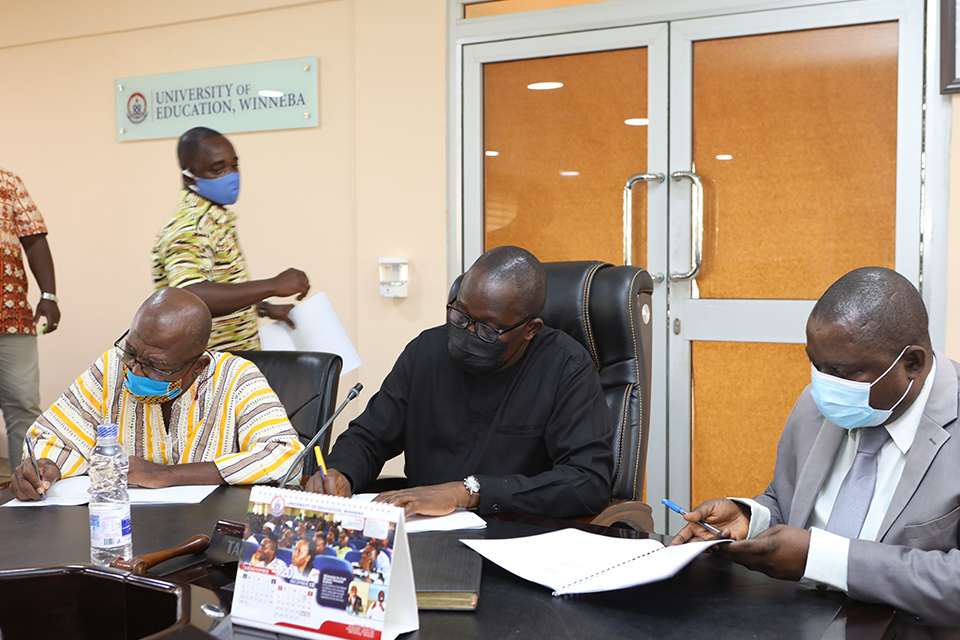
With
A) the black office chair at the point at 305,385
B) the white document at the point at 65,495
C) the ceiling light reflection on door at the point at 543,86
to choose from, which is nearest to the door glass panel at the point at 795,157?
the ceiling light reflection on door at the point at 543,86

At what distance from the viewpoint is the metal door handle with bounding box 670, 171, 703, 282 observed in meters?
3.34

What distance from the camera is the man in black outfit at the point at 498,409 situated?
1782 millimetres

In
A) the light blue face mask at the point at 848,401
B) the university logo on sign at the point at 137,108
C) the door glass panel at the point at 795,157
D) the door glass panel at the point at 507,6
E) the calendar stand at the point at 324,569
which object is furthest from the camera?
the university logo on sign at the point at 137,108

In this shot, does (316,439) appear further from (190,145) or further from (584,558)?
(190,145)

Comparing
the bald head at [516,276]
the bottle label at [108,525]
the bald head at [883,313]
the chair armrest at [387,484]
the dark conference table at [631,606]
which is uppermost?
the bald head at [516,276]

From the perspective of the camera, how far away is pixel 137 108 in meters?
4.39

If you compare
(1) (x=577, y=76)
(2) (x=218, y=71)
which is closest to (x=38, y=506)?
(1) (x=577, y=76)

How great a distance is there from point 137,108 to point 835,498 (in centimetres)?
409

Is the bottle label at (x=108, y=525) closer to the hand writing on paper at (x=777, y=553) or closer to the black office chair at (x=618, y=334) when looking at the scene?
the hand writing on paper at (x=777, y=553)

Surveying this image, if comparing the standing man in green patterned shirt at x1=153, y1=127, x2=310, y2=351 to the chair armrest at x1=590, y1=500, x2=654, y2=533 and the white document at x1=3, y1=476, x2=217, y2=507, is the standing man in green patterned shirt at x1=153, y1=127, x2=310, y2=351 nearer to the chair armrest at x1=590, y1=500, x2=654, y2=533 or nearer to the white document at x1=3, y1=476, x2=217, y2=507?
the white document at x1=3, y1=476, x2=217, y2=507

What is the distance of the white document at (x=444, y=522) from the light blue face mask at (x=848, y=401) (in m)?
0.61

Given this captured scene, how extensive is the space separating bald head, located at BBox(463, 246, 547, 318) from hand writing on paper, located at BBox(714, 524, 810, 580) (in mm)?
804

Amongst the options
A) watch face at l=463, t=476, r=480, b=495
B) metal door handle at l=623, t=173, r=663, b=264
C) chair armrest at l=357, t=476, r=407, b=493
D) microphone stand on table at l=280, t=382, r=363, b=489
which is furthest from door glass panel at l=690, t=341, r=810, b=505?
microphone stand on table at l=280, t=382, r=363, b=489

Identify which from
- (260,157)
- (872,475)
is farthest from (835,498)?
(260,157)
